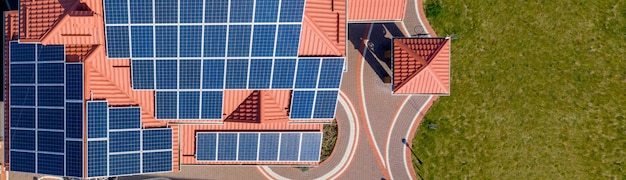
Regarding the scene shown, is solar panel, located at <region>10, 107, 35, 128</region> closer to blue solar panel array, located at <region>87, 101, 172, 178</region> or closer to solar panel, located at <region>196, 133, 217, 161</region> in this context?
blue solar panel array, located at <region>87, 101, 172, 178</region>

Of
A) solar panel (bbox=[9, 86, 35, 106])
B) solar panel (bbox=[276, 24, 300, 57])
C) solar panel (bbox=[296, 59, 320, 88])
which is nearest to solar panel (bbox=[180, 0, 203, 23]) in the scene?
solar panel (bbox=[276, 24, 300, 57])

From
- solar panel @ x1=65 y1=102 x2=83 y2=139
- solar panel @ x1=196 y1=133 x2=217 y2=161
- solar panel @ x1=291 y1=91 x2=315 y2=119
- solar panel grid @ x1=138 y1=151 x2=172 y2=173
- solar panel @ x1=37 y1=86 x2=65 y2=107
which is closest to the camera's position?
solar panel @ x1=65 y1=102 x2=83 y2=139

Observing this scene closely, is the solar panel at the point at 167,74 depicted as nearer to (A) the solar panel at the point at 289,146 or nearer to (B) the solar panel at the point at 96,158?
(B) the solar panel at the point at 96,158

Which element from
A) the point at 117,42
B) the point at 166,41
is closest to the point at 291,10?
the point at 166,41

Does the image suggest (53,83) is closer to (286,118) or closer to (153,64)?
(153,64)

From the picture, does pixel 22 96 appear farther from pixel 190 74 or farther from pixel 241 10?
pixel 241 10
